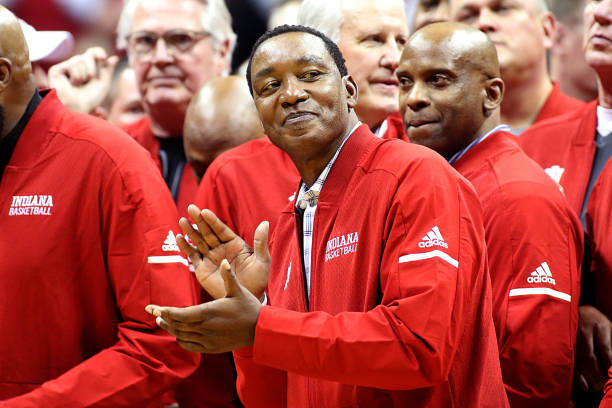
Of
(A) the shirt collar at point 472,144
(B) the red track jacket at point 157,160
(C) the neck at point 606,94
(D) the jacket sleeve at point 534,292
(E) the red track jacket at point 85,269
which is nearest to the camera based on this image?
(D) the jacket sleeve at point 534,292

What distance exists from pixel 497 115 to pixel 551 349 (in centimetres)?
102

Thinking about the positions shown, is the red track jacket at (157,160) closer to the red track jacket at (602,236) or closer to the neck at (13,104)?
the neck at (13,104)

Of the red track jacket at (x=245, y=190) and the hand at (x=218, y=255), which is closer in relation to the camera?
the hand at (x=218, y=255)

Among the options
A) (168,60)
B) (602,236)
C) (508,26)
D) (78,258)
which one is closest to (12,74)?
(78,258)

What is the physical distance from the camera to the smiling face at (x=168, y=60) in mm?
4961

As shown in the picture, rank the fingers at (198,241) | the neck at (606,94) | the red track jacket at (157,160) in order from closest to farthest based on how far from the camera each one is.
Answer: the fingers at (198,241), the neck at (606,94), the red track jacket at (157,160)

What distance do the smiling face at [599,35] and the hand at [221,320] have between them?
2290 millimetres

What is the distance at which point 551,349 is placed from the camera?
10.3 feet

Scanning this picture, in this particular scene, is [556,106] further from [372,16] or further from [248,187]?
[248,187]

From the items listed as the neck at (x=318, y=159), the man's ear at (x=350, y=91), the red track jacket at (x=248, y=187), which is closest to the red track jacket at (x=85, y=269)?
the red track jacket at (x=248, y=187)

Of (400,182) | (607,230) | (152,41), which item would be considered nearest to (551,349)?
(607,230)

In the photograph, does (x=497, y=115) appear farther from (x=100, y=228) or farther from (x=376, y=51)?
(x=100, y=228)

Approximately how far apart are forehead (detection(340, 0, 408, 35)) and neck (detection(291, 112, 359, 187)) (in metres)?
1.43

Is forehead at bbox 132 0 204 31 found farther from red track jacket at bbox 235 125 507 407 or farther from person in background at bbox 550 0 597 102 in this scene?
red track jacket at bbox 235 125 507 407
